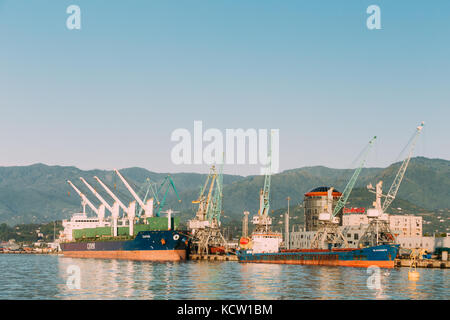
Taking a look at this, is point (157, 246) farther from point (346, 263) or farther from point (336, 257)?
point (346, 263)

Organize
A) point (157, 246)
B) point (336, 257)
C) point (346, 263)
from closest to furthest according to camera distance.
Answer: point (346, 263), point (336, 257), point (157, 246)

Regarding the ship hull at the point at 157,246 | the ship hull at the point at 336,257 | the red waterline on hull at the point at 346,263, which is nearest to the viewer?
the red waterline on hull at the point at 346,263

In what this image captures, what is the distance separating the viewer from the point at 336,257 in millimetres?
147500

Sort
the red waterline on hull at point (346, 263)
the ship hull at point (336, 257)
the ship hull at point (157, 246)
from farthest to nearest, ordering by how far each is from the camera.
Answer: the ship hull at point (157, 246)
the ship hull at point (336, 257)
the red waterline on hull at point (346, 263)

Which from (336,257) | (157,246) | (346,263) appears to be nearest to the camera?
(346,263)

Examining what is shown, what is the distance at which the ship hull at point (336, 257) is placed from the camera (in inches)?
5443

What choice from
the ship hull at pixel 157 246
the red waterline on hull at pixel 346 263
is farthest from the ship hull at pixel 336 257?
the ship hull at pixel 157 246

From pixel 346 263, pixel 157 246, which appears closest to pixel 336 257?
pixel 346 263

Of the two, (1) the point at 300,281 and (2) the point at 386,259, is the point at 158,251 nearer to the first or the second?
(2) the point at 386,259

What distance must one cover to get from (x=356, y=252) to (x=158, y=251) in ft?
206

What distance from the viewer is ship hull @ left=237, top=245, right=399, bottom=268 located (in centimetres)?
13825

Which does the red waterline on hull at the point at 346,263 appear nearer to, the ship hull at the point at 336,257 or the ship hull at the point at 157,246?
the ship hull at the point at 336,257
